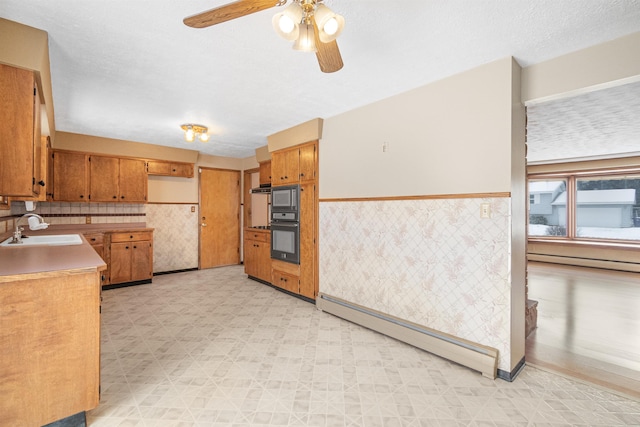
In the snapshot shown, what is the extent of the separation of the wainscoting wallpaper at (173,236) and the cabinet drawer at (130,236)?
0.63m

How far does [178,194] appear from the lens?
5.61m

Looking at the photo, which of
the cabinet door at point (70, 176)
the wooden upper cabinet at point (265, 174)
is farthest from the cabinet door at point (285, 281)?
the cabinet door at point (70, 176)

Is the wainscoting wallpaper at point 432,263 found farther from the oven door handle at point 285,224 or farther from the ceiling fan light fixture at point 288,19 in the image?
the ceiling fan light fixture at point 288,19

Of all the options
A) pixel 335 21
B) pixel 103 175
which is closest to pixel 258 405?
pixel 335 21

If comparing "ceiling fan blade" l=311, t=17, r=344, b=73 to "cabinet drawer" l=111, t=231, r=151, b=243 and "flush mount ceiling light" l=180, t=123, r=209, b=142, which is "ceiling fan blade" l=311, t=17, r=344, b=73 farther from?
"cabinet drawer" l=111, t=231, r=151, b=243

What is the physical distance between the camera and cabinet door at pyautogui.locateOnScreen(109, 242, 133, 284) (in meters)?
4.34

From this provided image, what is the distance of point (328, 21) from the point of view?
126 centimetres

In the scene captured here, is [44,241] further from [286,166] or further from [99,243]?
[286,166]

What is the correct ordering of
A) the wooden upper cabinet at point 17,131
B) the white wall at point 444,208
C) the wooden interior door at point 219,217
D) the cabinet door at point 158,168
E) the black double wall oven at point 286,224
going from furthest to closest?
1. the wooden interior door at point 219,217
2. the cabinet door at point 158,168
3. the black double wall oven at point 286,224
4. the white wall at point 444,208
5. the wooden upper cabinet at point 17,131

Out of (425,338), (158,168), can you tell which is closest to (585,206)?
(425,338)

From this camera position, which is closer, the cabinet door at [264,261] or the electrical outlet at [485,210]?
the electrical outlet at [485,210]

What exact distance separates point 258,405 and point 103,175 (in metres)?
4.63

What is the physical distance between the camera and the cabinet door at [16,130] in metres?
1.72

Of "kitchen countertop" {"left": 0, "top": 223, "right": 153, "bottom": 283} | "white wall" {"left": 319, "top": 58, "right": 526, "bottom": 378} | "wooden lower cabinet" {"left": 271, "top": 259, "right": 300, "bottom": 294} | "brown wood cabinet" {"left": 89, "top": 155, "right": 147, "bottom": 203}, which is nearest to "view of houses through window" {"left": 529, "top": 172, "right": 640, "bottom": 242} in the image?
"white wall" {"left": 319, "top": 58, "right": 526, "bottom": 378}
